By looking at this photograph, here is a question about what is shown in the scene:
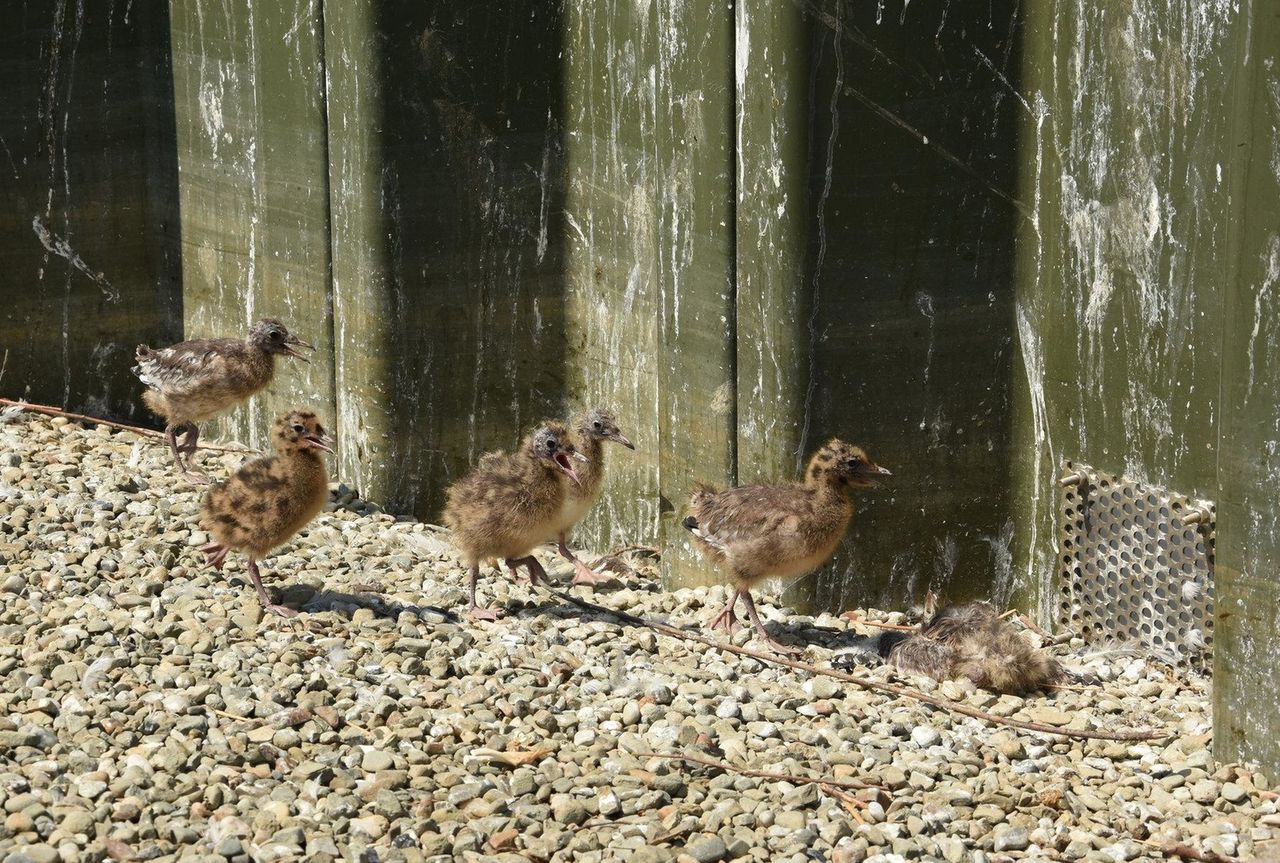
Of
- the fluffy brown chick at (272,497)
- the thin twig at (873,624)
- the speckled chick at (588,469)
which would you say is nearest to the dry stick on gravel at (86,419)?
Result: the speckled chick at (588,469)

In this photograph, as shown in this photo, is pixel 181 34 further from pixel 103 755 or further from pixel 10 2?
pixel 103 755

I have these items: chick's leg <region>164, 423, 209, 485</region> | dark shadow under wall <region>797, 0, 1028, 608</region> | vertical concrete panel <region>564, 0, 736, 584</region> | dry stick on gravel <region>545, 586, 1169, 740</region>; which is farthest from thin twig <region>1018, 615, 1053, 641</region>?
chick's leg <region>164, 423, 209, 485</region>

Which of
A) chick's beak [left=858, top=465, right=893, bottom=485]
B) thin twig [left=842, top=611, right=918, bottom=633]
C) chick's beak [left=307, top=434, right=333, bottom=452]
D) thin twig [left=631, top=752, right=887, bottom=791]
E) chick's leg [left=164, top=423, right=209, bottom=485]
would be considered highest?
chick's beak [left=307, top=434, right=333, bottom=452]

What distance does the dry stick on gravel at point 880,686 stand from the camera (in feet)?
25.5

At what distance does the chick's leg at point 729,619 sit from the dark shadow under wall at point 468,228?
2.39m

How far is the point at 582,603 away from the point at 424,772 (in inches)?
89.7

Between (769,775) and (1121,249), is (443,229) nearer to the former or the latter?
(1121,249)

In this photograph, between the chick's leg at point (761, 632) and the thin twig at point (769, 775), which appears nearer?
the thin twig at point (769, 775)

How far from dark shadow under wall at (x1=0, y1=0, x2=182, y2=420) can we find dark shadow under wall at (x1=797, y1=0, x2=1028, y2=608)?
5.58 metres

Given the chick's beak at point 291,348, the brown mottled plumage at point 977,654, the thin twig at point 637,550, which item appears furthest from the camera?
the chick's beak at point 291,348

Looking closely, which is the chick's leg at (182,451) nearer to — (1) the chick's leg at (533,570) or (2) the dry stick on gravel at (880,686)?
(1) the chick's leg at (533,570)

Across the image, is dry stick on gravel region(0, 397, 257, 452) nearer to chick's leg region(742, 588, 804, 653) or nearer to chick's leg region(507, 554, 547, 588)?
chick's leg region(507, 554, 547, 588)

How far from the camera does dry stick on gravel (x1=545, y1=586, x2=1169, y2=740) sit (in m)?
7.77

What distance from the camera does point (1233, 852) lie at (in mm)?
6781
